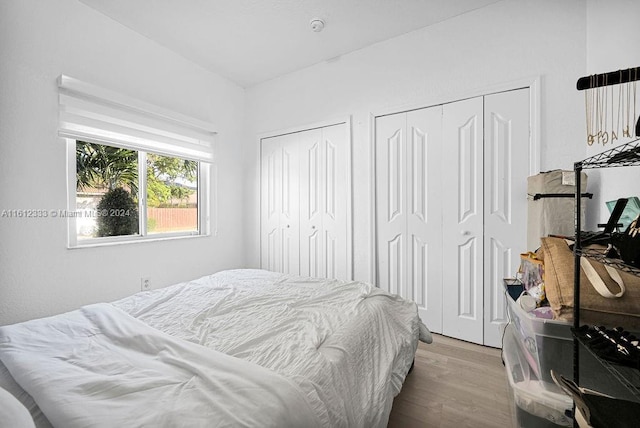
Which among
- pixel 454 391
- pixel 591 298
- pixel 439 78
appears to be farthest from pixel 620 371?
pixel 439 78

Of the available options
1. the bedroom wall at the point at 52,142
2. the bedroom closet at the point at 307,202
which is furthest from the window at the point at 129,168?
the bedroom closet at the point at 307,202

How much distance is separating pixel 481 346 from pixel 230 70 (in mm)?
3759

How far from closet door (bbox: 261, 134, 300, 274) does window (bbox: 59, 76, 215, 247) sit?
68 cm

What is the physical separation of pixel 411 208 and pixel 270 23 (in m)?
2.09

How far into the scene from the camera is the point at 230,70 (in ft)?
10.6

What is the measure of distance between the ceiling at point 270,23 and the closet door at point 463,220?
87 centimetres

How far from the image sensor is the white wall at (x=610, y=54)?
1.25 meters

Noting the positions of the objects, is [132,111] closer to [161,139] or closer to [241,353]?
[161,139]

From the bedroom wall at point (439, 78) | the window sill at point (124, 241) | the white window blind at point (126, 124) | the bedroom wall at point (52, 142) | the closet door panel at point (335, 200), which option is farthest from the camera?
the closet door panel at point (335, 200)

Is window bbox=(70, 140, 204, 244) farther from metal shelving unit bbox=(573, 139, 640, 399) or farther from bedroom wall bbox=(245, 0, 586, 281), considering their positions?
metal shelving unit bbox=(573, 139, 640, 399)

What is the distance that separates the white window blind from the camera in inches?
83.0

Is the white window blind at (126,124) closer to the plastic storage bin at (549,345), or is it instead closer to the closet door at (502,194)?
the closet door at (502,194)

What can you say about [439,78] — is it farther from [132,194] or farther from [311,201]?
[132,194]

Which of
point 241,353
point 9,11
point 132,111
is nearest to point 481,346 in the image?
point 241,353
